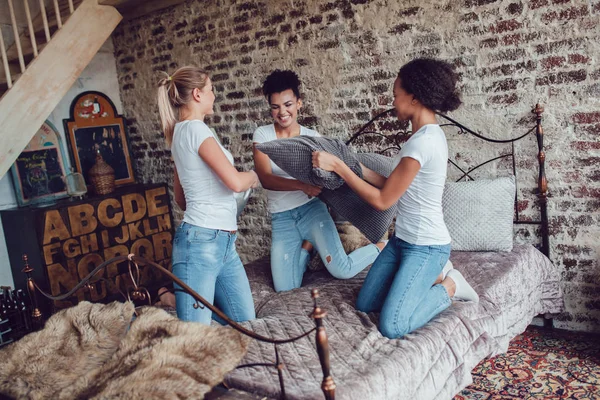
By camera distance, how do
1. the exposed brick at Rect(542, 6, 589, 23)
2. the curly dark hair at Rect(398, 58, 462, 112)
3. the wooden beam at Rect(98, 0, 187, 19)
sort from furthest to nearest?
the wooden beam at Rect(98, 0, 187, 19), the exposed brick at Rect(542, 6, 589, 23), the curly dark hair at Rect(398, 58, 462, 112)

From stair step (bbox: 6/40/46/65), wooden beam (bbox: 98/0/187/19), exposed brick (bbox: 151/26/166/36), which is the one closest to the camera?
stair step (bbox: 6/40/46/65)

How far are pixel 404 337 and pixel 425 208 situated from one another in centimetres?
65

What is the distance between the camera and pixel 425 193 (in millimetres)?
2691

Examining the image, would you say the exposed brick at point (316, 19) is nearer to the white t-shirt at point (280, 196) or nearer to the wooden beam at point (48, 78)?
the white t-shirt at point (280, 196)

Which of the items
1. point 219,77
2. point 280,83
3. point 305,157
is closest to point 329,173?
point 305,157

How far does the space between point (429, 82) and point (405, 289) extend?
3.28 ft

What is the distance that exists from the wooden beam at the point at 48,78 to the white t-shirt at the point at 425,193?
10.4 ft

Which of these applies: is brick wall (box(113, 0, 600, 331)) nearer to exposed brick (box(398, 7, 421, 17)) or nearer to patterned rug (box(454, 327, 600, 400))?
exposed brick (box(398, 7, 421, 17))

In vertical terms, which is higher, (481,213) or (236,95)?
(236,95)

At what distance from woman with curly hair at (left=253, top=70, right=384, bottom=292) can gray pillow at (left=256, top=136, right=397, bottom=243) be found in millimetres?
220

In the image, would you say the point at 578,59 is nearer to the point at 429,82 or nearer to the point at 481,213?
the point at 481,213

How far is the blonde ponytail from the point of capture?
2604 millimetres

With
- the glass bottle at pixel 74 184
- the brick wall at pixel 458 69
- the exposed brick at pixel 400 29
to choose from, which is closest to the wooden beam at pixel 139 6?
the brick wall at pixel 458 69

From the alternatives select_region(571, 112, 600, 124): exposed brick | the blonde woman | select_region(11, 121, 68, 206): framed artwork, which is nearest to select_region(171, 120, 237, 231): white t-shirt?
the blonde woman
